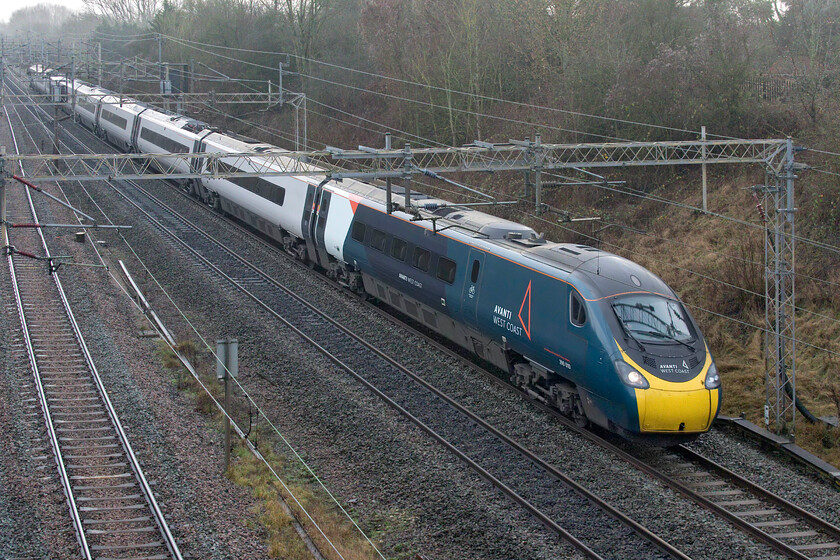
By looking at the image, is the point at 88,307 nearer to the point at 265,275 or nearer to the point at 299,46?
the point at 265,275

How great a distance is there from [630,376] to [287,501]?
5433mm

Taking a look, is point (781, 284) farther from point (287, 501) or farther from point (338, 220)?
point (338, 220)

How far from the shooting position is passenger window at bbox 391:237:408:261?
18.9 m

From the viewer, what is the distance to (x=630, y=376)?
12383 millimetres

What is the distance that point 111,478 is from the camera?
40.0 feet

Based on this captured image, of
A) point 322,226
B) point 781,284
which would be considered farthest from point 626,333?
point 322,226

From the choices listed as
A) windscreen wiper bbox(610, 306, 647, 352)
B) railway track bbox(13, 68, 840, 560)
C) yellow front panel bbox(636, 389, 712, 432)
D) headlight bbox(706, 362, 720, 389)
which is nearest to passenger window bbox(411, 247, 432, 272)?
windscreen wiper bbox(610, 306, 647, 352)

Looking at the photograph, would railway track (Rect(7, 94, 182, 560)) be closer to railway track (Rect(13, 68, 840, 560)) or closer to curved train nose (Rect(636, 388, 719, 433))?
railway track (Rect(13, 68, 840, 560))

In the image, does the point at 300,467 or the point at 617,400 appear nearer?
the point at 617,400

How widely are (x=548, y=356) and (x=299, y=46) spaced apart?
3845 centimetres

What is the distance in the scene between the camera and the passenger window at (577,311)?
1327 cm

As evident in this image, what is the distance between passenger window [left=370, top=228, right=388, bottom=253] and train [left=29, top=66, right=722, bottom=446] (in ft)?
0.13

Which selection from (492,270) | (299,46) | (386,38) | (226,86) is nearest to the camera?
(492,270)

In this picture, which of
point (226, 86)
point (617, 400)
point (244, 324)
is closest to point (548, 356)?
point (617, 400)
